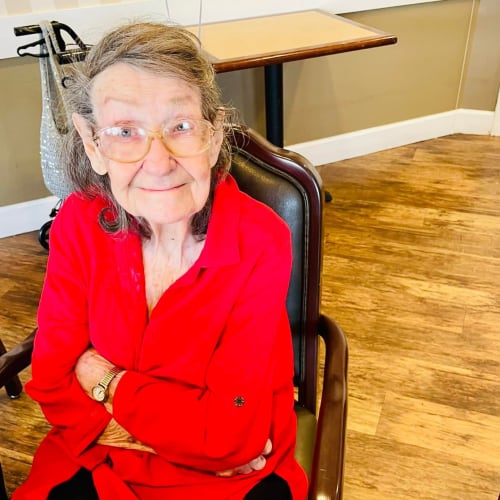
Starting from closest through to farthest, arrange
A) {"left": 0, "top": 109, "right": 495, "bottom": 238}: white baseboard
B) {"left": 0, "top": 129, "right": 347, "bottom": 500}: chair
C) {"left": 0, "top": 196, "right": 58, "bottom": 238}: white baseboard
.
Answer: {"left": 0, "top": 129, "right": 347, "bottom": 500}: chair
{"left": 0, "top": 196, "right": 58, "bottom": 238}: white baseboard
{"left": 0, "top": 109, "right": 495, "bottom": 238}: white baseboard

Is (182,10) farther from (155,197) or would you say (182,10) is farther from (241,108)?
(155,197)

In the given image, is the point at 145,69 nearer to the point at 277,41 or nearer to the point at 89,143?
the point at 89,143

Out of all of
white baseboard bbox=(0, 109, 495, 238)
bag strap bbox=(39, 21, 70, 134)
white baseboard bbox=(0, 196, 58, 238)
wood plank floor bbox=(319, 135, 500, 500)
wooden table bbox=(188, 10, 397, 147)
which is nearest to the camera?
wood plank floor bbox=(319, 135, 500, 500)

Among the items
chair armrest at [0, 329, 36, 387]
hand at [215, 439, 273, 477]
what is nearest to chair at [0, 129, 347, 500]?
chair armrest at [0, 329, 36, 387]

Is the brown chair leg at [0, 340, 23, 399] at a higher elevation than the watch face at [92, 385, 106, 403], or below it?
below

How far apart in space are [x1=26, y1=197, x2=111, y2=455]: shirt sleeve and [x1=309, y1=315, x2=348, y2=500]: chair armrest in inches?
15.8

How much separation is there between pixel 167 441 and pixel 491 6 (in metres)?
3.20

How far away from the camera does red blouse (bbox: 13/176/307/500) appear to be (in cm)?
105

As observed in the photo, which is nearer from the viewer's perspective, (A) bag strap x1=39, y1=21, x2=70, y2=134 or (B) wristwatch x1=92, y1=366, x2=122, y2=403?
(B) wristwatch x1=92, y1=366, x2=122, y2=403

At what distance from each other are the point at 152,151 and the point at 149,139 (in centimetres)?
2

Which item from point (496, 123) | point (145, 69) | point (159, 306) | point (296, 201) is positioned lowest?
point (496, 123)

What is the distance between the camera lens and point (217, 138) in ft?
3.46

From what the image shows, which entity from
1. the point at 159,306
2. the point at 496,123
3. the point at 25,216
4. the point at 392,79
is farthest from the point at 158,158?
the point at 496,123

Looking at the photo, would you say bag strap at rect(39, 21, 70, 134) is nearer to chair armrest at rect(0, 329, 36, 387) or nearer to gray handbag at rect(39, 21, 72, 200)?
gray handbag at rect(39, 21, 72, 200)
